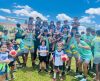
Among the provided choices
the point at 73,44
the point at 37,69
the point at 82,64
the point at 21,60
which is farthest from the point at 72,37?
the point at 21,60

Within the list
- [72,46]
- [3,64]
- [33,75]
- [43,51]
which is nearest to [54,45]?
[43,51]

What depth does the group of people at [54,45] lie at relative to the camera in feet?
41.3

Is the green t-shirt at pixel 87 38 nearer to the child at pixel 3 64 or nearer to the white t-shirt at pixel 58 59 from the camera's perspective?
the white t-shirt at pixel 58 59

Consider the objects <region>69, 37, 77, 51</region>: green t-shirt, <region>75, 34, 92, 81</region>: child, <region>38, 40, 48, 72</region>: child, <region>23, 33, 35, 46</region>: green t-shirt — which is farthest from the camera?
<region>23, 33, 35, 46</region>: green t-shirt

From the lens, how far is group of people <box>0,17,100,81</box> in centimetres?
1258

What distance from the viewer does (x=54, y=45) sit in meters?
13.8

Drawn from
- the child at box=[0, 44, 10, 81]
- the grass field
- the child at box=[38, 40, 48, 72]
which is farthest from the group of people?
the child at box=[0, 44, 10, 81]

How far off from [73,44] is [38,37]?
202 cm

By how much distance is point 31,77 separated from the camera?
1294 cm

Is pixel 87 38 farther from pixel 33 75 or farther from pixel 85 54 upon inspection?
pixel 33 75

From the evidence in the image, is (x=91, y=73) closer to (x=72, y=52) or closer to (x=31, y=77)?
(x=72, y=52)

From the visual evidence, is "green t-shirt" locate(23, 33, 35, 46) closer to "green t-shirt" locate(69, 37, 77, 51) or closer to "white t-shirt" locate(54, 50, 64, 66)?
"white t-shirt" locate(54, 50, 64, 66)

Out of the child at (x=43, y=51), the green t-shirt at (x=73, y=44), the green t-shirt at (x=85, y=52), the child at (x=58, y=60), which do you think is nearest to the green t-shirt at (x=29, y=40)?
the child at (x=43, y=51)

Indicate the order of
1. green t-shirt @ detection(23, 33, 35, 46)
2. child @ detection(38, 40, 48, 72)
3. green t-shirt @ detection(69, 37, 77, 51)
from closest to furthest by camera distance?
green t-shirt @ detection(69, 37, 77, 51) → child @ detection(38, 40, 48, 72) → green t-shirt @ detection(23, 33, 35, 46)
